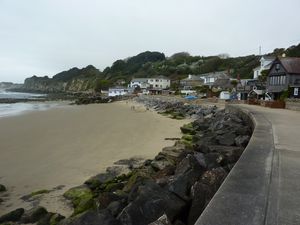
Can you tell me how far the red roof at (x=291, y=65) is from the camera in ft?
101

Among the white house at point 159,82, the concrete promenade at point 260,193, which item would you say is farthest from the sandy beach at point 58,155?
the white house at point 159,82

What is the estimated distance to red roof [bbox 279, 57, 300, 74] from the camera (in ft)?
101

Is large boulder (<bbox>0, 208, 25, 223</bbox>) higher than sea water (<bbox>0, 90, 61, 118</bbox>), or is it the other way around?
large boulder (<bbox>0, 208, 25, 223</bbox>)

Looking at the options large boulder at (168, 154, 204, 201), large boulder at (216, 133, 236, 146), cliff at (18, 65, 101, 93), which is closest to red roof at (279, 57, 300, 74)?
large boulder at (216, 133, 236, 146)

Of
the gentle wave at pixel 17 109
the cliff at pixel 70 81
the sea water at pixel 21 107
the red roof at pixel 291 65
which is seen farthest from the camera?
the cliff at pixel 70 81

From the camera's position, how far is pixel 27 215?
6094mm

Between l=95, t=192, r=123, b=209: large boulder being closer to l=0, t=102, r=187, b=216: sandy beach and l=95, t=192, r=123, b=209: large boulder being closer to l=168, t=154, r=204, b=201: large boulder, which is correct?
l=168, t=154, r=204, b=201: large boulder

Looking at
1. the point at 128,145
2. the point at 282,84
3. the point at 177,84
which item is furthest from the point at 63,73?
the point at 128,145

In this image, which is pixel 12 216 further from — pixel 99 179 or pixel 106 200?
pixel 99 179

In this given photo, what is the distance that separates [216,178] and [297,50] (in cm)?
5337

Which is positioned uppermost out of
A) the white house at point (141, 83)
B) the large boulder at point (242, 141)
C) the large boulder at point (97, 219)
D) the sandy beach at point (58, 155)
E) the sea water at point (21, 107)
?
the white house at point (141, 83)

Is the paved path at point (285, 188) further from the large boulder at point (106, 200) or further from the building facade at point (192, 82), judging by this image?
the building facade at point (192, 82)

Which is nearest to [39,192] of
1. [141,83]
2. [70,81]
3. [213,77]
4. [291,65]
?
[291,65]

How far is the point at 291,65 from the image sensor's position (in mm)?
31406
